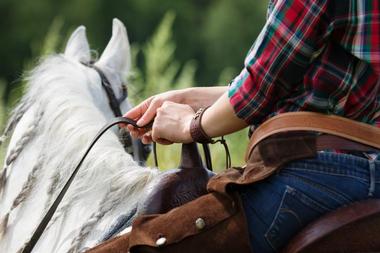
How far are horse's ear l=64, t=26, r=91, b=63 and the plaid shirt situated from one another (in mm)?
1603

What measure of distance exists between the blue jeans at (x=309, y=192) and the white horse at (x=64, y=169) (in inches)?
19.1

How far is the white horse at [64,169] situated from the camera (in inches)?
130

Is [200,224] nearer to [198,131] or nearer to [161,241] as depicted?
[161,241]

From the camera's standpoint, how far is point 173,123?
3141 mm

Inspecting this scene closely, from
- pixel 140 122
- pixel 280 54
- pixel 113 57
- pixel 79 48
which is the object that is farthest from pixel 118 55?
pixel 280 54

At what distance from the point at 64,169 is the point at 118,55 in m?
A: 1.03

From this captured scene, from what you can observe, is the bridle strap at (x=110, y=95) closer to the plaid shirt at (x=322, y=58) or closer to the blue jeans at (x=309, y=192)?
the plaid shirt at (x=322, y=58)

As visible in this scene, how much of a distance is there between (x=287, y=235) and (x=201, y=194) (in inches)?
14.8

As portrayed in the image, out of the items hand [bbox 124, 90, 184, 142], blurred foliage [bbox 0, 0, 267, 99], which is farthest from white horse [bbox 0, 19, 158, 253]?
blurred foliage [bbox 0, 0, 267, 99]

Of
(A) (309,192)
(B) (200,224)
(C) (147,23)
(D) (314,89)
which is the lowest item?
(C) (147,23)

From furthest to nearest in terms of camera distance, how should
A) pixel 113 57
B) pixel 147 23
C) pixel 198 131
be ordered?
pixel 147 23, pixel 113 57, pixel 198 131

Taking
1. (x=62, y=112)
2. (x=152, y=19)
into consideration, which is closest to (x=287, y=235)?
(x=62, y=112)

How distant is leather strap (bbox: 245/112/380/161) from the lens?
281cm

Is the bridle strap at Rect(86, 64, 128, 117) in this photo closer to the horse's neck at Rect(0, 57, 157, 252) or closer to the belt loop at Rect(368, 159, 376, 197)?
the horse's neck at Rect(0, 57, 157, 252)
